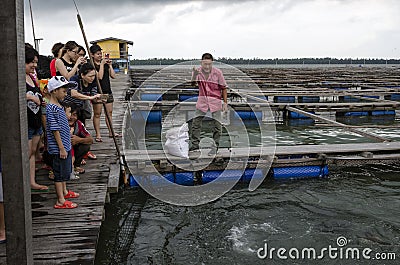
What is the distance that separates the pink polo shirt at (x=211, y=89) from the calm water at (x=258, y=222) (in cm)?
146

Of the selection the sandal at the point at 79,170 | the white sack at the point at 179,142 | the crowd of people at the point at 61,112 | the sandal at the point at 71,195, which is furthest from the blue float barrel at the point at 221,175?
the sandal at the point at 71,195

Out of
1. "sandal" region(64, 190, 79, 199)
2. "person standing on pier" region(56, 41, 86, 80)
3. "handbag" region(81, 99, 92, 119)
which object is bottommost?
"sandal" region(64, 190, 79, 199)

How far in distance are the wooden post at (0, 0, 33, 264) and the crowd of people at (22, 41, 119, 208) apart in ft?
6.29

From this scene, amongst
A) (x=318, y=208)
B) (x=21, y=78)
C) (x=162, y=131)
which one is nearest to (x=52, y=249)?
(x=21, y=78)

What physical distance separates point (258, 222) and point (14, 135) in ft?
13.1

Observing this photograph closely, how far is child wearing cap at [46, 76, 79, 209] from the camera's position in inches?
160

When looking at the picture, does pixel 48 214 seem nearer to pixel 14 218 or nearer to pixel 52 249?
pixel 52 249

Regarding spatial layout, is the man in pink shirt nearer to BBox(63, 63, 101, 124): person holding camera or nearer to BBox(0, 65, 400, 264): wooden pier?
BBox(0, 65, 400, 264): wooden pier

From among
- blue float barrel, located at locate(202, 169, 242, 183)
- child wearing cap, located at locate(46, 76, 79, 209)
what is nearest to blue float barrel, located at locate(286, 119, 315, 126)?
blue float barrel, located at locate(202, 169, 242, 183)

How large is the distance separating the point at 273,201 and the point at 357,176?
2136mm

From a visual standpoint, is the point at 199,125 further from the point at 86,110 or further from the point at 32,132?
the point at 32,132

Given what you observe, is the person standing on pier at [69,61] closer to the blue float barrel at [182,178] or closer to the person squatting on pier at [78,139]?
the person squatting on pier at [78,139]

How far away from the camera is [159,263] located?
14.8ft

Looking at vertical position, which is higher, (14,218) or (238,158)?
(14,218)
